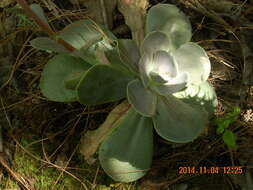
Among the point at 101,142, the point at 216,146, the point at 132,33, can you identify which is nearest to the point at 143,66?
the point at 132,33

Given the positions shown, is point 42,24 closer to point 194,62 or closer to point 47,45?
point 47,45

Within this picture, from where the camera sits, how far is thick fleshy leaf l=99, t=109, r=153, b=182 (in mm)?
1687

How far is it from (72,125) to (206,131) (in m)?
0.67

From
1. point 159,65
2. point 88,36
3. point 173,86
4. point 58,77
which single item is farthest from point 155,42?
point 58,77

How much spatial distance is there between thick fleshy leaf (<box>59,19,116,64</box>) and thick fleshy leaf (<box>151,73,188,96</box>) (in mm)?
324

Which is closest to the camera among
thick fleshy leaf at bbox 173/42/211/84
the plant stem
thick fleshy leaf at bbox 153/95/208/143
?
the plant stem

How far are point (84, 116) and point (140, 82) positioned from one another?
37 cm

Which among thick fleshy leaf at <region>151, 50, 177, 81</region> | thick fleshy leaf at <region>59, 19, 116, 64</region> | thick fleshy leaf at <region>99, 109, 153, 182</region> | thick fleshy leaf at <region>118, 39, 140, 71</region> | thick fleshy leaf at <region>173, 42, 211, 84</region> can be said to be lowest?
thick fleshy leaf at <region>99, 109, 153, 182</region>

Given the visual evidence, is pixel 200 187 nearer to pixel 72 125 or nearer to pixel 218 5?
pixel 72 125

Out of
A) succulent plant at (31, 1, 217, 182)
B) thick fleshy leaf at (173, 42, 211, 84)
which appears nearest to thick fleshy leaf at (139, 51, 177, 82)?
succulent plant at (31, 1, 217, 182)

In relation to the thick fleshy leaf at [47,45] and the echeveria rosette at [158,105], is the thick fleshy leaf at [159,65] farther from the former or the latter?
the thick fleshy leaf at [47,45]

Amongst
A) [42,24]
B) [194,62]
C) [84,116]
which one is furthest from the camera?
[84,116]

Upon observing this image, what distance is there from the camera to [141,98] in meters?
1.67
